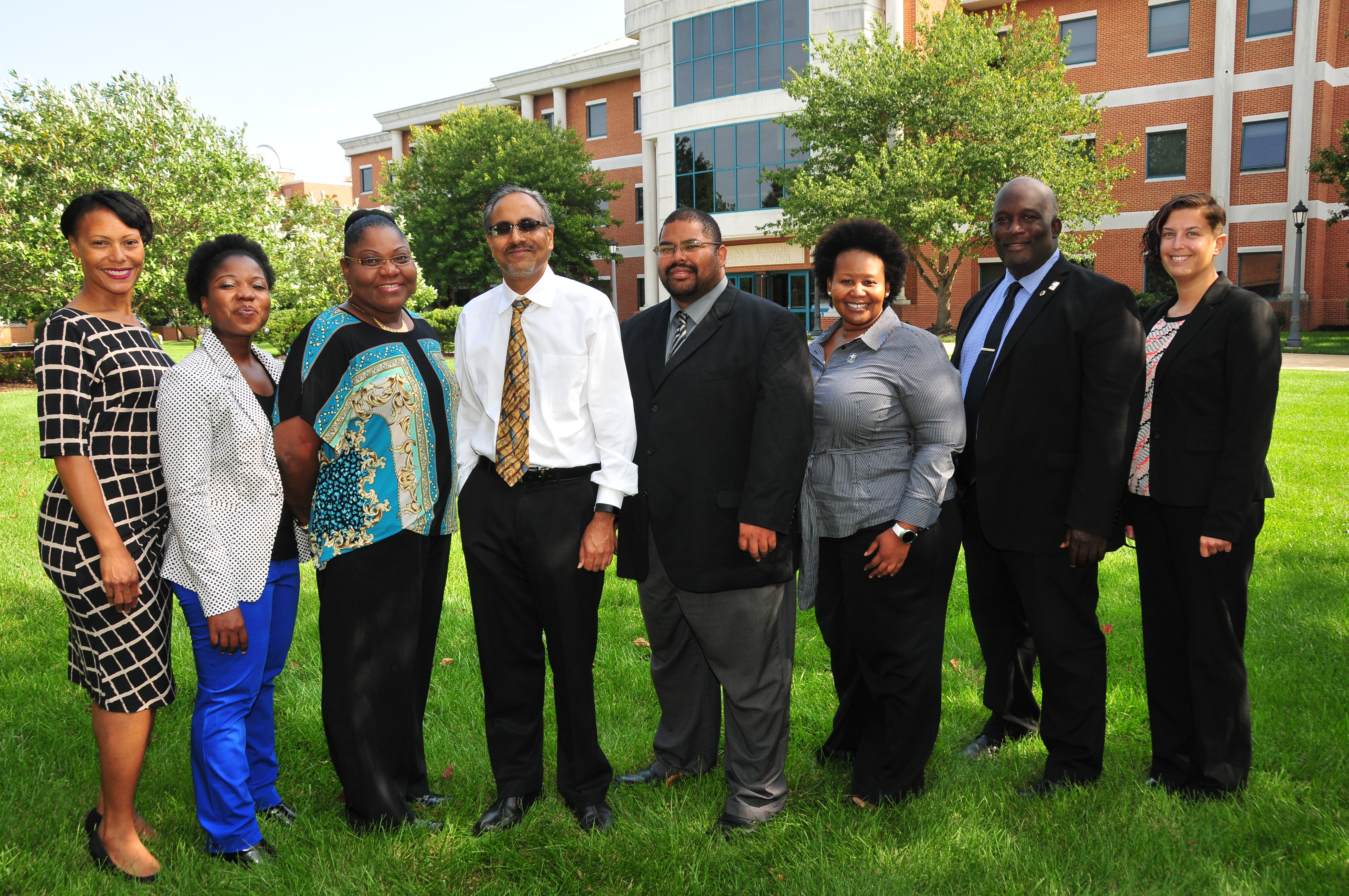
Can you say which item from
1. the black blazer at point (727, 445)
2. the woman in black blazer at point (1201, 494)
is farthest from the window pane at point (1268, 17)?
the black blazer at point (727, 445)

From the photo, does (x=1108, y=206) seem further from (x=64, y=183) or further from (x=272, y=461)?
(x=272, y=461)

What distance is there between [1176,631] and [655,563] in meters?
2.16

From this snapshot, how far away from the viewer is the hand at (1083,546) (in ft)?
11.4

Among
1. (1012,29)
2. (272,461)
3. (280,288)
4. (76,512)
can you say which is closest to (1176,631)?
(272,461)

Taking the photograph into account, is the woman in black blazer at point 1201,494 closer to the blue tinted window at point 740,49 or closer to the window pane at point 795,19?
the blue tinted window at point 740,49

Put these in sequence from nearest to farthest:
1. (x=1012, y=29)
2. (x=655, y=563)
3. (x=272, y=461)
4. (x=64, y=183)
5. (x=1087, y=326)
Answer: (x=272, y=461) → (x=1087, y=326) → (x=655, y=563) → (x=64, y=183) → (x=1012, y=29)

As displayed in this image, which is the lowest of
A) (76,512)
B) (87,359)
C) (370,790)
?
(370,790)

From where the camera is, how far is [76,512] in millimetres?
2990

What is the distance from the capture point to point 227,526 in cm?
310

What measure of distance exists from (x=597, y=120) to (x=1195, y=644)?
46.3 metres

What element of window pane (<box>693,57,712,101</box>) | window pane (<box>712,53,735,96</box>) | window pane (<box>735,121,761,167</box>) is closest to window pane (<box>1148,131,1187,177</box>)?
window pane (<box>735,121,761,167</box>)

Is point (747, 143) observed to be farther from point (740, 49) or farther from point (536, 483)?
point (536, 483)

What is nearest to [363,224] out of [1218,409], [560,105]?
[1218,409]

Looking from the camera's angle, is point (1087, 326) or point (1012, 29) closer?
point (1087, 326)
